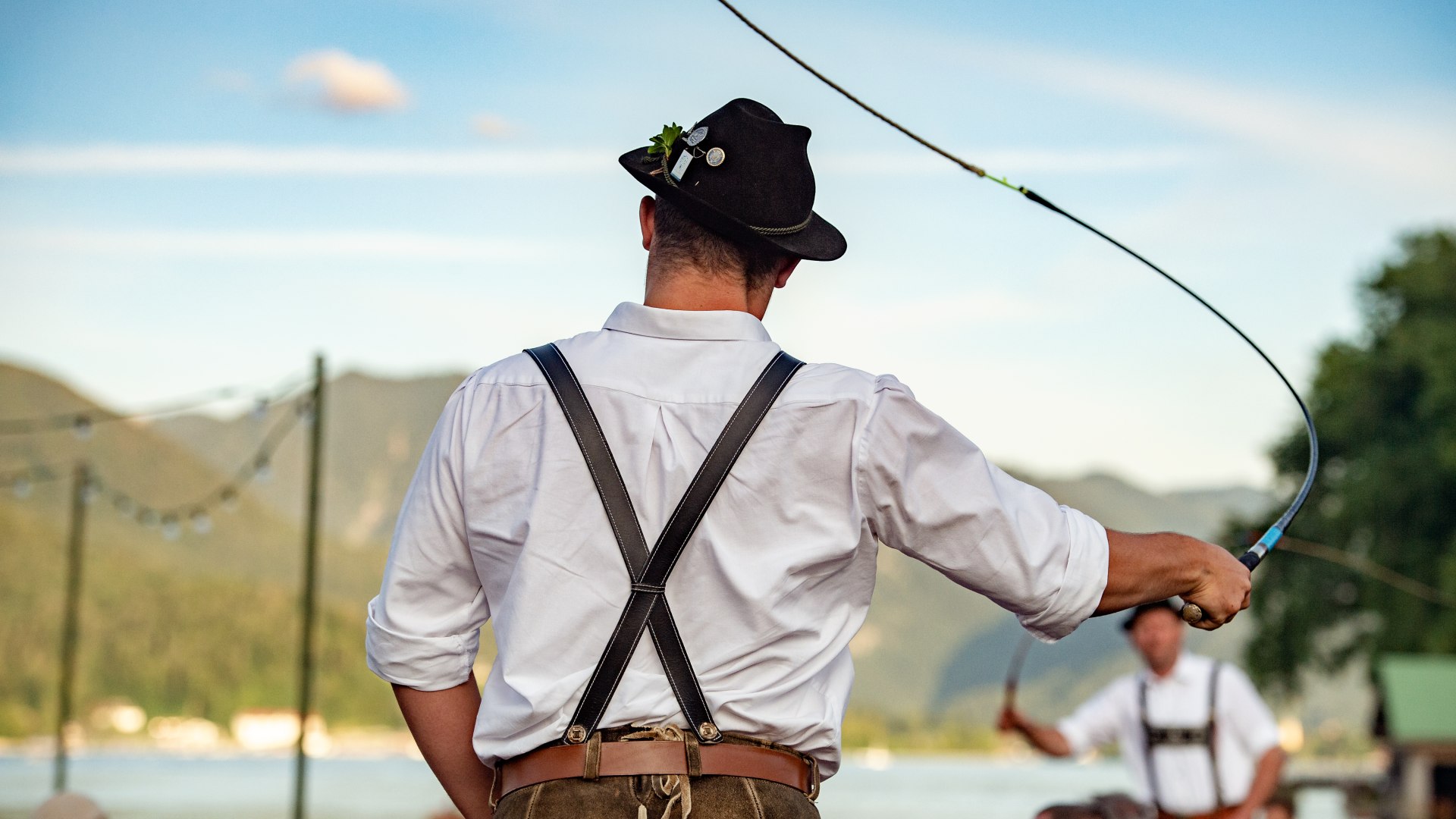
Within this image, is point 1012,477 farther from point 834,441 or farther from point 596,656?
point 596,656

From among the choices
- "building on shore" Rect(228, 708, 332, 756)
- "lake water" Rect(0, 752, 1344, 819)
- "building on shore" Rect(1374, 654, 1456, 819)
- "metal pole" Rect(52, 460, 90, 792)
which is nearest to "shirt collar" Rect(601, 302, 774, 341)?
"metal pole" Rect(52, 460, 90, 792)

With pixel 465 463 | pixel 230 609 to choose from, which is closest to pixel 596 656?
pixel 465 463

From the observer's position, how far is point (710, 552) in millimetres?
2508

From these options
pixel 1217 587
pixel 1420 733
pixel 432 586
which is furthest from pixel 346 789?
pixel 1217 587

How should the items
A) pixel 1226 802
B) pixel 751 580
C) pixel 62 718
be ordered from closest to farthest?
pixel 751 580 < pixel 1226 802 < pixel 62 718

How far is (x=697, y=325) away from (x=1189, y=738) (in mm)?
6286

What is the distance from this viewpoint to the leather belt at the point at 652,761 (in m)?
2.50

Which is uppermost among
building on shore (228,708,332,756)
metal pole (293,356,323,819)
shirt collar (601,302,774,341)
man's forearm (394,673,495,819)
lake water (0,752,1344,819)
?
shirt collar (601,302,774,341)

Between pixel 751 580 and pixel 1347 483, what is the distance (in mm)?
37670

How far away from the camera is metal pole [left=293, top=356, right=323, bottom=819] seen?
15.3m

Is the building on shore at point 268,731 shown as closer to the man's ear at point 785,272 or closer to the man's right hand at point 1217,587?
the man's ear at point 785,272

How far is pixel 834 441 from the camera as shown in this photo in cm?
253

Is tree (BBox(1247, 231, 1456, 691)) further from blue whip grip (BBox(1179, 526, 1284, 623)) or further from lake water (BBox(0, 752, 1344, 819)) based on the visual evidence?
blue whip grip (BBox(1179, 526, 1284, 623))

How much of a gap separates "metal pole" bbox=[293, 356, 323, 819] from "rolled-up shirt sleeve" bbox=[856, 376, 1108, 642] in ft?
43.4
